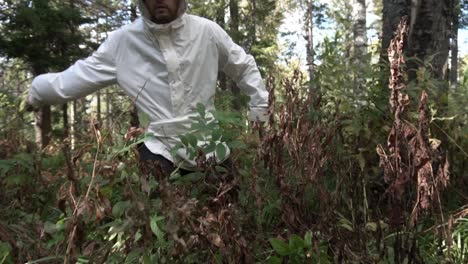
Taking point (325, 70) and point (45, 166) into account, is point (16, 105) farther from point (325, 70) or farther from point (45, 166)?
point (325, 70)

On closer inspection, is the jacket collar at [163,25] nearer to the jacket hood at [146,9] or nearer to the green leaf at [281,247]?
the jacket hood at [146,9]

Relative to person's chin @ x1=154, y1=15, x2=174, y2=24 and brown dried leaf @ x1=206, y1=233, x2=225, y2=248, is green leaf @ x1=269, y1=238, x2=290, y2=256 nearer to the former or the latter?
brown dried leaf @ x1=206, y1=233, x2=225, y2=248

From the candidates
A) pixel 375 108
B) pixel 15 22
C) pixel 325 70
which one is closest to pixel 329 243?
pixel 375 108

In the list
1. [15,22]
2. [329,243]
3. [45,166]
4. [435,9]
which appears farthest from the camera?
[15,22]

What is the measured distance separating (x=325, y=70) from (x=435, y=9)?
1135mm

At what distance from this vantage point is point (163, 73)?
334cm

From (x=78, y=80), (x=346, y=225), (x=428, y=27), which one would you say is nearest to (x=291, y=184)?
(x=346, y=225)

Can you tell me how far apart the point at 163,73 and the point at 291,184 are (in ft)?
4.84

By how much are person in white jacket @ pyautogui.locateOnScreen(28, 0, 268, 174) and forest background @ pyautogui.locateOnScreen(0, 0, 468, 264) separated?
40 centimetres

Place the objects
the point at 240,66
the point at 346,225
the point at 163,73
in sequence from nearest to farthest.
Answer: the point at 346,225, the point at 163,73, the point at 240,66

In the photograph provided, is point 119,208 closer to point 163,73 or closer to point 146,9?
point 163,73

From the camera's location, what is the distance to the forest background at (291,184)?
5.68ft

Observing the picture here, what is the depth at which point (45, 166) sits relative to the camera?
3.65 metres

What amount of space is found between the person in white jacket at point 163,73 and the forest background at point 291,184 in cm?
40
